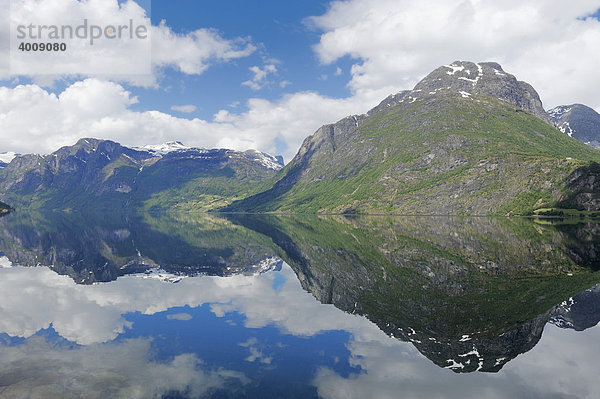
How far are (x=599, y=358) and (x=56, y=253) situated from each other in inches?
3625

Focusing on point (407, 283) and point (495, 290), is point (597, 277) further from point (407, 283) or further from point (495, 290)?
point (407, 283)

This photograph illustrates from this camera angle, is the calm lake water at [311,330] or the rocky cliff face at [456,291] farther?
the rocky cliff face at [456,291]

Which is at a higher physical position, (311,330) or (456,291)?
(456,291)

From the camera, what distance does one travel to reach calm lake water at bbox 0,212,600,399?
20.4 m

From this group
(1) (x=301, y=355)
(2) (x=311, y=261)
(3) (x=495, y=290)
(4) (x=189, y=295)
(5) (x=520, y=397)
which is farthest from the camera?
(2) (x=311, y=261)

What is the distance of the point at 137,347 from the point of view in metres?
25.7

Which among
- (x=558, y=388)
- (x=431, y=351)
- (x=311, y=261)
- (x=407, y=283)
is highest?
(x=311, y=261)

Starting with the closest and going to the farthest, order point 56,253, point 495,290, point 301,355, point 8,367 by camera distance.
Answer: point 8,367 < point 301,355 < point 495,290 < point 56,253

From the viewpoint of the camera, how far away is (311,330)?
30.1 metres

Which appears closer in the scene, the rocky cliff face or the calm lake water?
the calm lake water

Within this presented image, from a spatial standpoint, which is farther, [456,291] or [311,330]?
[456,291]

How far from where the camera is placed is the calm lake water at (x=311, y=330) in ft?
66.8

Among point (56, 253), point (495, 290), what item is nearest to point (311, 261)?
point (495, 290)

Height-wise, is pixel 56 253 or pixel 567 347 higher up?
pixel 56 253
